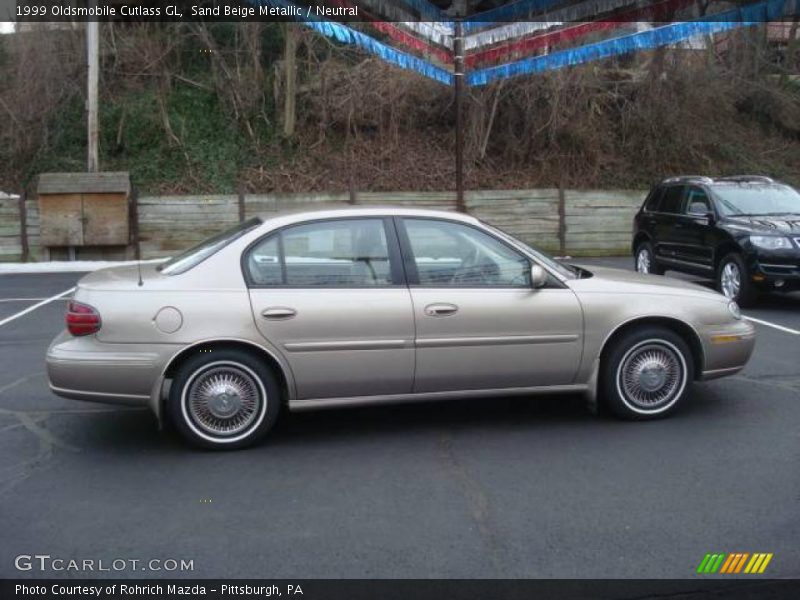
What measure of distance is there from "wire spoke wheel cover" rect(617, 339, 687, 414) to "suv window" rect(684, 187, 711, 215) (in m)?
6.26

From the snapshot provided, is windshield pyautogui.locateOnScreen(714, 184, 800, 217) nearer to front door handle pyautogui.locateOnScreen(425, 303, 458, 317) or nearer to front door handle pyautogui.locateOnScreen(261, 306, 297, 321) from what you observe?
front door handle pyautogui.locateOnScreen(425, 303, 458, 317)

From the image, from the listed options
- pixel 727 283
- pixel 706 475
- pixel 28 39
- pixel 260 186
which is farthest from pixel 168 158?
pixel 706 475

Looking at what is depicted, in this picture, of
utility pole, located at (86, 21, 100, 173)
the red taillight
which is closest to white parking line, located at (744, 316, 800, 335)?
the red taillight

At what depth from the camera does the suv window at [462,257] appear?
545 cm

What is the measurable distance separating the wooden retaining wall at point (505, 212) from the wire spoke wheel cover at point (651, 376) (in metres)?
14.0

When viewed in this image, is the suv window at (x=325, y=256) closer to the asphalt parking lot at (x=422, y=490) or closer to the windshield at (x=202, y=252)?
the windshield at (x=202, y=252)

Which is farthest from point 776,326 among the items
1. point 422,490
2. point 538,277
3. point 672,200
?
point 422,490

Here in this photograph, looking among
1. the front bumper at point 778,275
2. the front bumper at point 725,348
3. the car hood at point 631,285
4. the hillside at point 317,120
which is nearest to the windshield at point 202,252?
the car hood at point 631,285

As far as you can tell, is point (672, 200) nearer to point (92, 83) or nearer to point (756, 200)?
point (756, 200)

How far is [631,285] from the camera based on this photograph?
572 centimetres

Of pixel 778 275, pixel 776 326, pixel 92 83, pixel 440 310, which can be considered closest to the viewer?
pixel 440 310

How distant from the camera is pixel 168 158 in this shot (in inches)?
890

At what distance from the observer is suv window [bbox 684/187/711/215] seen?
11.4 metres

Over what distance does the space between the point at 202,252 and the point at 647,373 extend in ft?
10.2
